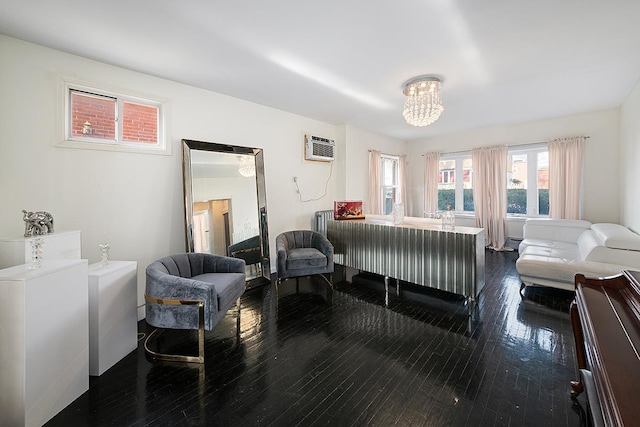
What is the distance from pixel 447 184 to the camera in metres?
6.50

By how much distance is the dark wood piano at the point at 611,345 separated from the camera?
2.49 feet

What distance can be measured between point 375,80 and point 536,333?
3.10 meters

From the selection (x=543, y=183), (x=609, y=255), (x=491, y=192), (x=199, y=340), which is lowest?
(x=199, y=340)

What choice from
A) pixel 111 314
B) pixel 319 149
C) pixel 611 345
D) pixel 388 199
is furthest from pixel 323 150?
pixel 611 345

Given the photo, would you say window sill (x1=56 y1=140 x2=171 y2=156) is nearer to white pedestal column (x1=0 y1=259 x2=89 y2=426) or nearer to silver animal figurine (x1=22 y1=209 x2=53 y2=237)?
silver animal figurine (x1=22 y1=209 x2=53 y2=237)

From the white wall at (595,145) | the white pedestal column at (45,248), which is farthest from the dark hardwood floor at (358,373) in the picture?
the white wall at (595,145)

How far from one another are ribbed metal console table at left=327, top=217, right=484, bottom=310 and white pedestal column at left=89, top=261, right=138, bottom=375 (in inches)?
103

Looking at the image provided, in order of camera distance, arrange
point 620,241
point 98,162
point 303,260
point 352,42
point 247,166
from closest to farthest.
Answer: point 352,42 < point 98,162 < point 620,241 < point 303,260 < point 247,166

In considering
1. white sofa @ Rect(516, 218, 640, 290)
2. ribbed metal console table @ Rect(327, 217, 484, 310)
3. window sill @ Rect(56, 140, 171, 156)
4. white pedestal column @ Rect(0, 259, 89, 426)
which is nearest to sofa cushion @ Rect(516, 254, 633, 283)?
white sofa @ Rect(516, 218, 640, 290)

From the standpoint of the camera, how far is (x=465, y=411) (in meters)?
1.55

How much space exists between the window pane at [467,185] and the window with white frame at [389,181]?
5.00 ft

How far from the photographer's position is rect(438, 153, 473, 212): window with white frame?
6.19 m

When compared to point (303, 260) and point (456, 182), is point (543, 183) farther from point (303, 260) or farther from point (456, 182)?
point (303, 260)

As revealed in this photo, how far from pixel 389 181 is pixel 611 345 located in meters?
5.76
